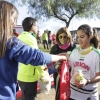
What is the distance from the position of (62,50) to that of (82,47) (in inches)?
56.1

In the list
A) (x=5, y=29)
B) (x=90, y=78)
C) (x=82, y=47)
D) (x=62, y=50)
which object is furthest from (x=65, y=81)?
(x=62, y=50)

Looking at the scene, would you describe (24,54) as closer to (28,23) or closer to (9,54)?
(9,54)

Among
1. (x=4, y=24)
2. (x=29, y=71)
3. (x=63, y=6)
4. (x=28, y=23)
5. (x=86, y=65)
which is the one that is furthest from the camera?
(x=63, y=6)

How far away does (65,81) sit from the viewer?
2223mm

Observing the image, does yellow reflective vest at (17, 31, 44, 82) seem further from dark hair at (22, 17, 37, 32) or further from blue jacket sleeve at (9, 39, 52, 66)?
blue jacket sleeve at (9, 39, 52, 66)

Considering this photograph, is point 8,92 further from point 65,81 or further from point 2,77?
point 65,81

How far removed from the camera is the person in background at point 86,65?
2.17 metres

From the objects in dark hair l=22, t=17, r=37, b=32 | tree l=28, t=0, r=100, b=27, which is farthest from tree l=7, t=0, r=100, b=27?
dark hair l=22, t=17, r=37, b=32

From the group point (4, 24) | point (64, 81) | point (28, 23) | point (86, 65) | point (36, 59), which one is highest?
point (28, 23)

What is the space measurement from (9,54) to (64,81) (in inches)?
37.1

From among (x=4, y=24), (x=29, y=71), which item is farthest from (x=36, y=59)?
A: (x=29, y=71)

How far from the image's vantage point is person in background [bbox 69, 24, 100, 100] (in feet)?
7.13

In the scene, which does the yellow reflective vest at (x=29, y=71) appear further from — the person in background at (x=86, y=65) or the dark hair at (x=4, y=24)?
the dark hair at (x=4, y=24)

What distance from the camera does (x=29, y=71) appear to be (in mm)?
2791
